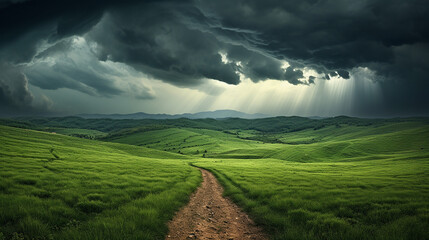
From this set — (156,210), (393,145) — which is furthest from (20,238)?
(393,145)

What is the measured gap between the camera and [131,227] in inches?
405

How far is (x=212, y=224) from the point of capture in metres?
13.5

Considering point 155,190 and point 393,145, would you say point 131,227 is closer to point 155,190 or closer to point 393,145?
point 155,190

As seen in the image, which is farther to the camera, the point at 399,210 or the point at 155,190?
the point at 155,190

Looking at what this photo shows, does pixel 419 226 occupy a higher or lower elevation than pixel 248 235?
higher

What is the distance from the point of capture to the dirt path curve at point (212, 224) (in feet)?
37.8

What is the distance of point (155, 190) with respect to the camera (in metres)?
20.2

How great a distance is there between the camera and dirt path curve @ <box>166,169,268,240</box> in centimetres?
1153

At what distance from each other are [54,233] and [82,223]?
162 cm

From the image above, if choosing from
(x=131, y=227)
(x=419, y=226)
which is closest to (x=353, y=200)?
(x=419, y=226)

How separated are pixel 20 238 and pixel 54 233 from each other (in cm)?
117

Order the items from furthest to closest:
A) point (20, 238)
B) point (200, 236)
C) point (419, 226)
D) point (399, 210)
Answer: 1. point (399, 210)
2. point (200, 236)
3. point (419, 226)
4. point (20, 238)

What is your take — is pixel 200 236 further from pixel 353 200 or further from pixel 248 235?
pixel 353 200

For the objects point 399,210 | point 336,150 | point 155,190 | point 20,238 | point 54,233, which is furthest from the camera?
point 336,150
